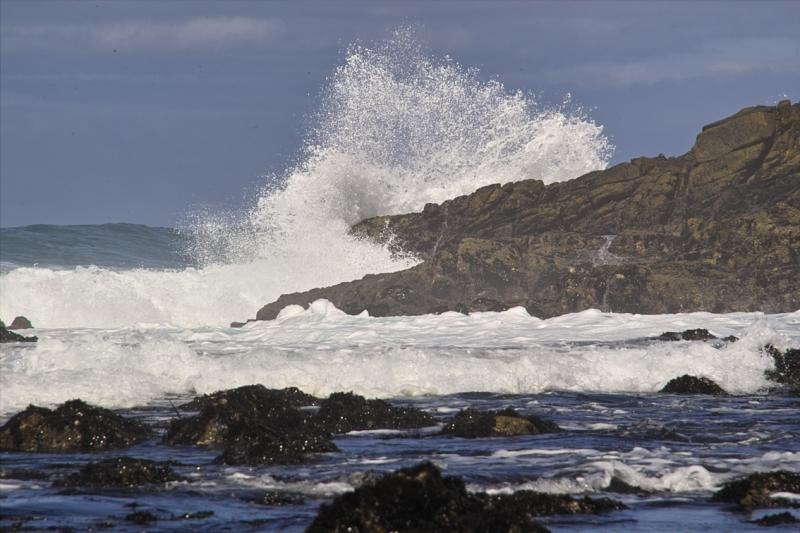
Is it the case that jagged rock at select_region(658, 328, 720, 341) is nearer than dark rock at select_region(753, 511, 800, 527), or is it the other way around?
dark rock at select_region(753, 511, 800, 527)

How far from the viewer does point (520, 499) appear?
9062mm

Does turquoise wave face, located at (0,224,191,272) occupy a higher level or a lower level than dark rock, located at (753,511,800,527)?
higher

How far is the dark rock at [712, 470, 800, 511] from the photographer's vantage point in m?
9.28

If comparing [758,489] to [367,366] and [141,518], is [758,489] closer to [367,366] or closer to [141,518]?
[141,518]

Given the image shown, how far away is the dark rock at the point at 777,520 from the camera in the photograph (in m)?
8.55

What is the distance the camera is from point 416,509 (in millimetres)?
6855

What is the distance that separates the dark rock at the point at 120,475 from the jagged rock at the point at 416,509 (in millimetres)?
3255

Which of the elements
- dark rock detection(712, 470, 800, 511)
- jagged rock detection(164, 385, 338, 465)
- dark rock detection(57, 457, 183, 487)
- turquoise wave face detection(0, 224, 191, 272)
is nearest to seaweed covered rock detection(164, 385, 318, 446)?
jagged rock detection(164, 385, 338, 465)

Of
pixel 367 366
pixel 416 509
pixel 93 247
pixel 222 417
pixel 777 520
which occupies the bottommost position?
pixel 777 520

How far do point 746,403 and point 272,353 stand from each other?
23.7 ft

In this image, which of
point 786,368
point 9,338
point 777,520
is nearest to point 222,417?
point 777,520

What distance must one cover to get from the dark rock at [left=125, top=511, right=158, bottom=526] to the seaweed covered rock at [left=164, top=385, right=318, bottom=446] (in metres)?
3.42

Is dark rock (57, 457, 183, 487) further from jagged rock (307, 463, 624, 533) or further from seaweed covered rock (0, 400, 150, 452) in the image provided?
jagged rock (307, 463, 624, 533)

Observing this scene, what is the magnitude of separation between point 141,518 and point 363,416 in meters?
5.37
